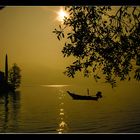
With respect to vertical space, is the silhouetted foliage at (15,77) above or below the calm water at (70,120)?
above

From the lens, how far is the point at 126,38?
5.57m

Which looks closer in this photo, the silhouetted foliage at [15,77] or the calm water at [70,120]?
the calm water at [70,120]

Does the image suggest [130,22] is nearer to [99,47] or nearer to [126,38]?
[126,38]

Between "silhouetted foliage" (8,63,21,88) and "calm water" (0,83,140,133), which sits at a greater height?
"silhouetted foliage" (8,63,21,88)

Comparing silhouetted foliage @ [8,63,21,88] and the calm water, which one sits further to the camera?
silhouetted foliage @ [8,63,21,88]

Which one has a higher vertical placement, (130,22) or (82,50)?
(130,22)

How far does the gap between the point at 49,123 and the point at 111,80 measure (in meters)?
52.9

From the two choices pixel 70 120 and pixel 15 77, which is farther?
pixel 15 77
